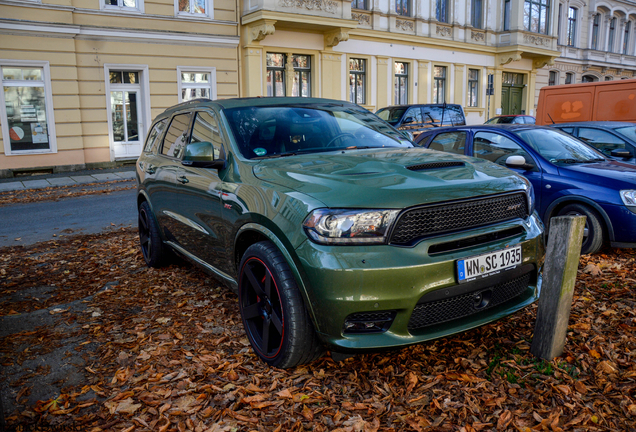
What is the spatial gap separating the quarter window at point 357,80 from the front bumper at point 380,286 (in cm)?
2170

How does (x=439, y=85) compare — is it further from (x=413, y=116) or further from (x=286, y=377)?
(x=286, y=377)

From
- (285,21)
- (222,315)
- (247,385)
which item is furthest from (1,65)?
(247,385)

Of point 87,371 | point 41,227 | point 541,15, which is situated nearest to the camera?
point 87,371

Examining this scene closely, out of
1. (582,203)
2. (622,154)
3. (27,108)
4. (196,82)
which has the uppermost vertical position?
(196,82)

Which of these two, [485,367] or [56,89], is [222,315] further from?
[56,89]

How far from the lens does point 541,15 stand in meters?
31.7

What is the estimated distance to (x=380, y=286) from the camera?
285 centimetres

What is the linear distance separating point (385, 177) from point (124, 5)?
17563 millimetres

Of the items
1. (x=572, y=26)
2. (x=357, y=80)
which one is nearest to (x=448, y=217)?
(x=357, y=80)

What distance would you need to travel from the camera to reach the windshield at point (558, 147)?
650 centimetres

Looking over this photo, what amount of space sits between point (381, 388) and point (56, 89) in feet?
55.8

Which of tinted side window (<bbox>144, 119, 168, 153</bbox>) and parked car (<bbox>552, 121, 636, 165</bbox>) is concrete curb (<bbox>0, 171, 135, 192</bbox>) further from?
parked car (<bbox>552, 121, 636, 165</bbox>)

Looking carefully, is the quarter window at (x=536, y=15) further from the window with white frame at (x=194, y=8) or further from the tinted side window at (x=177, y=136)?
the tinted side window at (x=177, y=136)

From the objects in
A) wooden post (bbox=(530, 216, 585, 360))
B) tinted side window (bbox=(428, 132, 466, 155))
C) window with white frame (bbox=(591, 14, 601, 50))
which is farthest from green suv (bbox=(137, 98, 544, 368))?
window with white frame (bbox=(591, 14, 601, 50))
